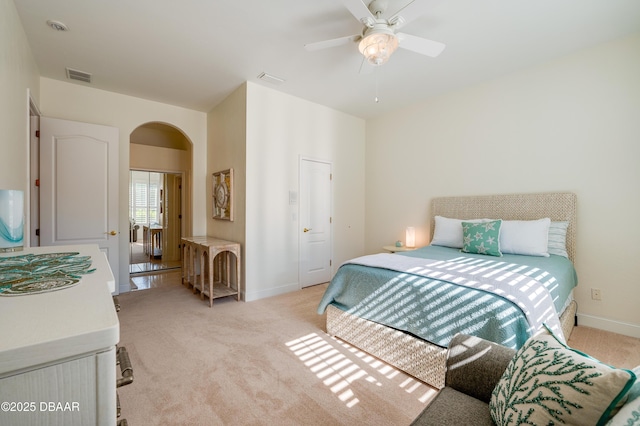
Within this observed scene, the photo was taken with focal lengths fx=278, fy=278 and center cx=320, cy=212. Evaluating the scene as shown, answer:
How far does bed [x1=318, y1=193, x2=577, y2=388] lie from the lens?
1734 millimetres

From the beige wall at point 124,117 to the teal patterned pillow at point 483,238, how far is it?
3.95m

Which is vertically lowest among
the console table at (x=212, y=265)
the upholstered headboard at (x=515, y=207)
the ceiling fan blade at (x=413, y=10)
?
the console table at (x=212, y=265)

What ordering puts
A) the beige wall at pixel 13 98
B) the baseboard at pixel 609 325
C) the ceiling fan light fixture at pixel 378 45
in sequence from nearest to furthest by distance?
the beige wall at pixel 13 98 < the ceiling fan light fixture at pixel 378 45 < the baseboard at pixel 609 325

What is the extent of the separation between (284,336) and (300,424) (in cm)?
107

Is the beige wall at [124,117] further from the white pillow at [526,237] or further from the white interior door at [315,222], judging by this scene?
the white pillow at [526,237]

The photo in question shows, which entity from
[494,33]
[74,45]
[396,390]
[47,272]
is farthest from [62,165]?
[494,33]

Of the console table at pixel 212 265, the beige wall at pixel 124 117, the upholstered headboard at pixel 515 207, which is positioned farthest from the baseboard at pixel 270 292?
the upholstered headboard at pixel 515 207

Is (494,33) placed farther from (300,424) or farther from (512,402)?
(300,424)

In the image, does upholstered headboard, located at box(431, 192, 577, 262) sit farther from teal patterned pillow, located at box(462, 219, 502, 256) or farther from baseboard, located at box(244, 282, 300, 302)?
baseboard, located at box(244, 282, 300, 302)

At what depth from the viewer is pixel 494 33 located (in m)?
2.58

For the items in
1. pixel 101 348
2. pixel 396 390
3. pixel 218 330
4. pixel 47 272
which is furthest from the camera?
pixel 218 330

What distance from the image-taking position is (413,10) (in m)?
1.92

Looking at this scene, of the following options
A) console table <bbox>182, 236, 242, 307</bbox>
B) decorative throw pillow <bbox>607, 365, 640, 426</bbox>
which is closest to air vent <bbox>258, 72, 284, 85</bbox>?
console table <bbox>182, 236, 242, 307</bbox>

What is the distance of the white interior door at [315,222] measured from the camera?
13.8 ft
